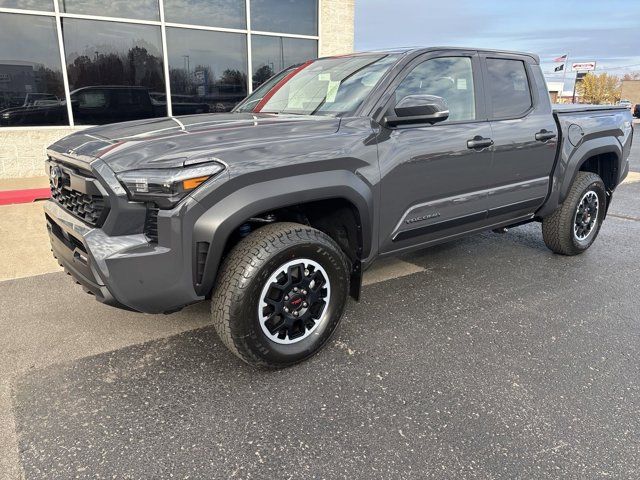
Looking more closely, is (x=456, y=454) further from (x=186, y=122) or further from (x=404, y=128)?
(x=186, y=122)

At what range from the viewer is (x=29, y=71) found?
8281mm

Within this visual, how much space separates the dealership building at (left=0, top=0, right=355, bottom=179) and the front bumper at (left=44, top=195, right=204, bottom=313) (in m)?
7.32

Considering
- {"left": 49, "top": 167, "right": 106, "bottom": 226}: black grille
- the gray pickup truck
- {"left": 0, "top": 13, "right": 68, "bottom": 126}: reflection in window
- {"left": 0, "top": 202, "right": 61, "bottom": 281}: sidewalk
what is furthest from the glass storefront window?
{"left": 49, "top": 167, "right": 106, "bottom": 226}: black grille

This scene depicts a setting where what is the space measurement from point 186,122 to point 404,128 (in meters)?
1.42

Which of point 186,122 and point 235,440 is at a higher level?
point 186,122

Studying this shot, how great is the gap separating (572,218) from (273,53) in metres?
7.73

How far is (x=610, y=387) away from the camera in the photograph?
2713mm

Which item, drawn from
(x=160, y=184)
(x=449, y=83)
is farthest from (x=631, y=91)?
(x=160, y=184)

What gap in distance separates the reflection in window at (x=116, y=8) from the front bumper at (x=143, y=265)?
769 centimetres

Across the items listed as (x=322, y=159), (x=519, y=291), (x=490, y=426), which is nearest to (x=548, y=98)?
(x=519, y=291)

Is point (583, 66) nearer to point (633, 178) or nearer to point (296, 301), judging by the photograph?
point (633, 178)

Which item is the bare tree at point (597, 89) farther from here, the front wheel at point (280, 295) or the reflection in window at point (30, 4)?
the front wheel at point (280, 295)

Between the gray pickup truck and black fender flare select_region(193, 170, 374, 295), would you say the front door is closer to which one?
the gray pickup truck

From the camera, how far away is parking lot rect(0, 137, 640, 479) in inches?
85.5
